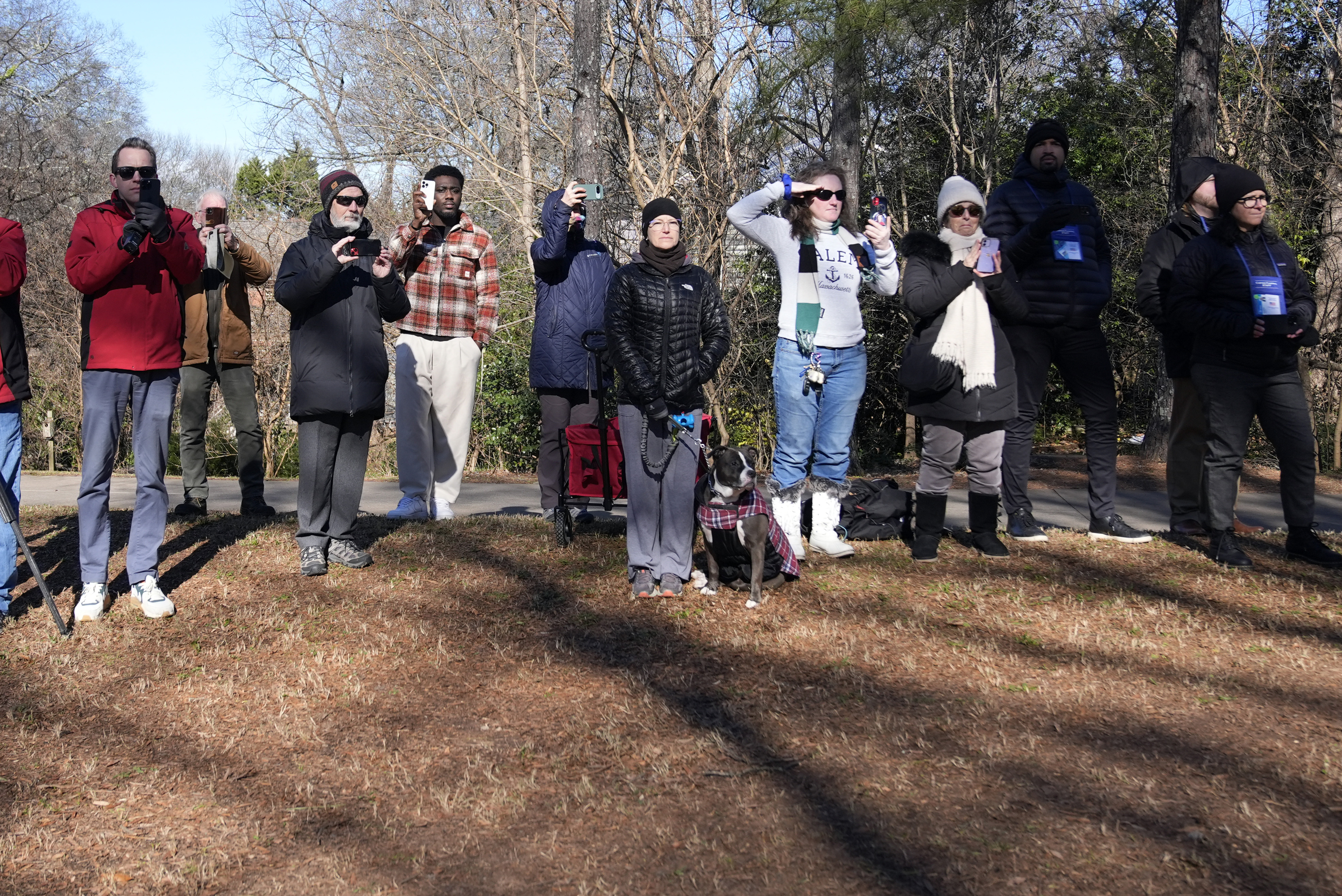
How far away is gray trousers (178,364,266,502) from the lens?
310 inches

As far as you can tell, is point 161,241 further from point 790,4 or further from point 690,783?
point 790,4

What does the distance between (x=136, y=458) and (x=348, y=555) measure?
4.45 ft

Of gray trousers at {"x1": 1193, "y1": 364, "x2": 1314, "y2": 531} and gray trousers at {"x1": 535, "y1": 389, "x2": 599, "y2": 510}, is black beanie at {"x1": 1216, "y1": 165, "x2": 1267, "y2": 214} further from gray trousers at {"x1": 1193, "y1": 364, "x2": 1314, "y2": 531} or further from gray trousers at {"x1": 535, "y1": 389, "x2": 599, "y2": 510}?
gray trousers at {"x1": 535, "y1": 389, "x2": 599, "y2": 510}

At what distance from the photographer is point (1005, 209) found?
271 inches

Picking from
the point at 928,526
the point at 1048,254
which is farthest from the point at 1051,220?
the point at 928,526

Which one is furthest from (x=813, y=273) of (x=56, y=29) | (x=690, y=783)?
(x=56, y=29)

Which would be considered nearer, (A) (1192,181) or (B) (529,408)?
(A) (1192,181)

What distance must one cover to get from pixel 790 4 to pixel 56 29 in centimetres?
2395

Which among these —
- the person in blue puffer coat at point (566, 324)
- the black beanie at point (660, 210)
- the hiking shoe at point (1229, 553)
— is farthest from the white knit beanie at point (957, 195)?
the hiking shoe at point (1229, 553)

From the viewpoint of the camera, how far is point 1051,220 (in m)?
6.52

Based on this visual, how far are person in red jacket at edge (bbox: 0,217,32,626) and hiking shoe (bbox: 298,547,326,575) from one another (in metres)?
1.43

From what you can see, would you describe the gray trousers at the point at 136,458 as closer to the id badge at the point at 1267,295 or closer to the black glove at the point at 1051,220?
the black glove at the point at 1051,220

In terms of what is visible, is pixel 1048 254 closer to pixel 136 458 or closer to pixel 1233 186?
pixel 1233 186

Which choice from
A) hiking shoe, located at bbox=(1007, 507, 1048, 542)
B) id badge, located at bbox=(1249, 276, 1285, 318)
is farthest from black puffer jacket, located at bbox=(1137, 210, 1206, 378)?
hiking shoe, located at bbox=(1007, 507, 1048, 542)
